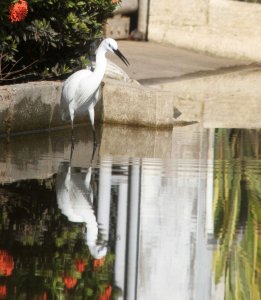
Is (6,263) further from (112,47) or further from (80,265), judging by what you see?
(112,47)

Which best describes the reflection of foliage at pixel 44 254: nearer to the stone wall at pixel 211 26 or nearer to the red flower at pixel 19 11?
the red flower at pixel 19 11

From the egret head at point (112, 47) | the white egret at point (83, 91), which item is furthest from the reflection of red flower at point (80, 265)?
the egret head at point (112, 47)

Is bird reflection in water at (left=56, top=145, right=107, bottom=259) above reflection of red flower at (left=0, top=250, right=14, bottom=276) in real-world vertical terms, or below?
above

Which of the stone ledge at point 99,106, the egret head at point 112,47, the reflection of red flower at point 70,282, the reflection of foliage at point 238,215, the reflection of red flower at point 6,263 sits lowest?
the reflection of red flower at point 70,282

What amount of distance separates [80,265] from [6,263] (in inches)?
15.5

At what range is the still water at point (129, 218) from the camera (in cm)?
647

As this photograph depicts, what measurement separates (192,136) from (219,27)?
8670mm

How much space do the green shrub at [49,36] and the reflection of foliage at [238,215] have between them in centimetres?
184

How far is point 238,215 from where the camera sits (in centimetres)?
844

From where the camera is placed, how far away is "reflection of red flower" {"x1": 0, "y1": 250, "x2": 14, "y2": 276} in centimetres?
651

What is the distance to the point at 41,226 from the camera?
782 centimetres

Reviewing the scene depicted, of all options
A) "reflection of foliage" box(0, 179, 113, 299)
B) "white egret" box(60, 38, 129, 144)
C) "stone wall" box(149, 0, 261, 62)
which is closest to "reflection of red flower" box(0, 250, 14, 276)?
"reflection of foliage" box(0, 179, 113, 299)

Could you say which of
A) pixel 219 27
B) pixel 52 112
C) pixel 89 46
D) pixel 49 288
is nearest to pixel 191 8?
pixel 219 27

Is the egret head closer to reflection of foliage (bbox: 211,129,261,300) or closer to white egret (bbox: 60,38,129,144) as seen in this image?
white egret (bbox: 60,38,129,144)
